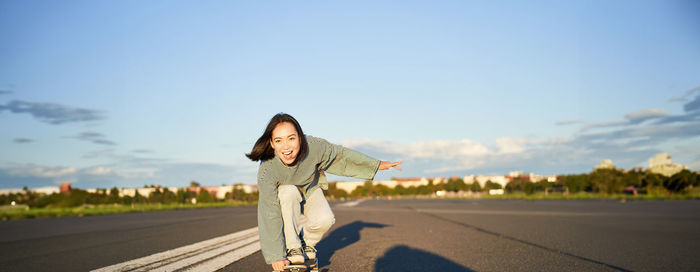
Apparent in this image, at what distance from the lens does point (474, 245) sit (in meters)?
7.87

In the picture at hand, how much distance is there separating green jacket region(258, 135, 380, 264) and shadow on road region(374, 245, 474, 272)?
1.32 m

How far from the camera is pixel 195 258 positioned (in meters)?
6.18

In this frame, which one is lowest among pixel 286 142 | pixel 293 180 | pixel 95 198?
pixel 95 198

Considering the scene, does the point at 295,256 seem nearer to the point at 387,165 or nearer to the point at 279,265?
the point at 279,265

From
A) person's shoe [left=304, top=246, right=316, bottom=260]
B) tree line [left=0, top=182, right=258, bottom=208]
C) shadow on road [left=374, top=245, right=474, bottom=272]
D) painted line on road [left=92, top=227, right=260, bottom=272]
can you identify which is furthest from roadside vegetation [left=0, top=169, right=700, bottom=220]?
person's shoe [left=304, top=246, right=316, bottom=260]

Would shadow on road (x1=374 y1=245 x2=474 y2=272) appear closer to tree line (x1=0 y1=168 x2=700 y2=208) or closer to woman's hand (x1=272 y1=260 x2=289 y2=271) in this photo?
woman's hand (x1=272 y1=260 x2=289 y2=271)

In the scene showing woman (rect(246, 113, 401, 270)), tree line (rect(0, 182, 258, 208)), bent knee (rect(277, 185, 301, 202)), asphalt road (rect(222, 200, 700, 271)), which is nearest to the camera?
woman (rect(246, 113, 401, 270))

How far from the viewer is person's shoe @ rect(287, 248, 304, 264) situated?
4191 millimetres

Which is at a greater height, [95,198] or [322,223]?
[322,223]

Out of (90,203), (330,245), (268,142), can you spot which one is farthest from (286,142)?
(90,203)

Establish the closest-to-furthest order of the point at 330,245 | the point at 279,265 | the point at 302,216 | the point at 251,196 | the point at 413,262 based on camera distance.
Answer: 1. the point at 279,265
2. the point at 302,216
3. the point at 413,262
4. the point at 330,245
5. the point at 251,196

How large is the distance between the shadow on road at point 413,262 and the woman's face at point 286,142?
1897 mm

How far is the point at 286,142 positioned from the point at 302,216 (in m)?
1.02

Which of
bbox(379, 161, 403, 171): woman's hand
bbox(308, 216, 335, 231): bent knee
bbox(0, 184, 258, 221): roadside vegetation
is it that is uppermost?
bbox(379, 161, 403, 171): woman's hand
